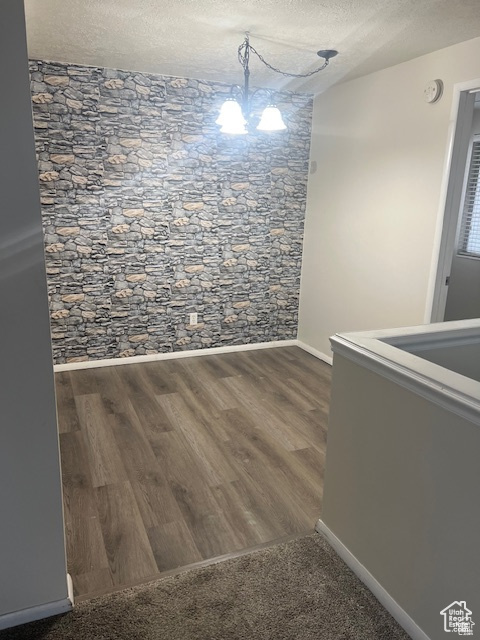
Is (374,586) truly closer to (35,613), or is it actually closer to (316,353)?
(35,613)

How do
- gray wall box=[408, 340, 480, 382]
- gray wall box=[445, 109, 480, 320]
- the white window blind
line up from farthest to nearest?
gray wall box=[445, 109, 480, 320] < the white window blind < gray wall box=[408, 340, 480, 382]

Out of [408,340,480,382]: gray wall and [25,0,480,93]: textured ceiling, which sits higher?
[25,0,480,93]: textured ceiling

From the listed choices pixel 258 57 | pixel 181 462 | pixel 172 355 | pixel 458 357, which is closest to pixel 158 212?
pixel 172 355

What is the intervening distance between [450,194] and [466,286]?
1910mm

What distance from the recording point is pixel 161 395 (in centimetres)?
Result: 380

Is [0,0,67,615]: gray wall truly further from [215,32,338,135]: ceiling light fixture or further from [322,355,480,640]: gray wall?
[215,32,338,135]: ceiling light fixture

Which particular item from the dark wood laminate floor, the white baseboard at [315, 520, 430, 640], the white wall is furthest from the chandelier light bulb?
the white baseboard at [315, 520, 430, 640]

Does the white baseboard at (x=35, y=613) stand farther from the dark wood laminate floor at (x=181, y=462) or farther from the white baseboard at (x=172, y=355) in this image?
the white baseboard at (x=172, y=355)

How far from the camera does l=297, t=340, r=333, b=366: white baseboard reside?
15.3ft

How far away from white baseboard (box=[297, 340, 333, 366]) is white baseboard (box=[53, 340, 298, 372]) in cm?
10

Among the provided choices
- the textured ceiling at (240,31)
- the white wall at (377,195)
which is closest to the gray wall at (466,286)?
the white wall at (377,195)

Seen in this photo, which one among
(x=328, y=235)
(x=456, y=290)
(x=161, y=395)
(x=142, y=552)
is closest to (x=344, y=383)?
(x=142, y=552)

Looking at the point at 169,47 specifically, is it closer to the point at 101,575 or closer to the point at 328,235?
the point at 328,235

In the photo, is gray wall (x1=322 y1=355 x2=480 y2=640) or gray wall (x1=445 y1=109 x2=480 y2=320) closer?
gray wall (x1=322 y1=355 x2=480 y2=640)
